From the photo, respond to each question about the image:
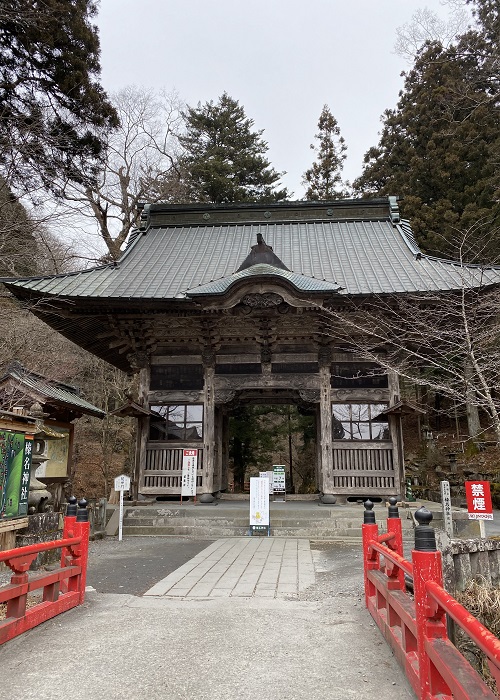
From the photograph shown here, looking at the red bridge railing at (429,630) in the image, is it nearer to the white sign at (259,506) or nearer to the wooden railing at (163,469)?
the white sign at (259,506)

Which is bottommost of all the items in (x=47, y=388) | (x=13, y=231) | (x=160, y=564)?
(x=160, y=564)

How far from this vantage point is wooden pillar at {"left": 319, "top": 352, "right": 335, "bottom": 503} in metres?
10.0

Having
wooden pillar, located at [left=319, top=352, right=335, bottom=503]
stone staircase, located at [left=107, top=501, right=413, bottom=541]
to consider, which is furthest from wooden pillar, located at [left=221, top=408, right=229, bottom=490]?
stone staircase, located at [left=107, top=501, right=413, bottom=541]

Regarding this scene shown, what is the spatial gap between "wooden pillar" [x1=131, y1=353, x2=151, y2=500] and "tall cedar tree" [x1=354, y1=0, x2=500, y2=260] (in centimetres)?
1202

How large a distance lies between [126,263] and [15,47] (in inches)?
199

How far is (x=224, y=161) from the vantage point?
86.0 ft

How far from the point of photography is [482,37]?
17.8 meters

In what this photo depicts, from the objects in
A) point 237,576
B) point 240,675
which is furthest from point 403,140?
point 240,675

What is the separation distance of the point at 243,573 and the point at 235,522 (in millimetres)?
3282

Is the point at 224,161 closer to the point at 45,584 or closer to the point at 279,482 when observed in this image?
the point at 279,482

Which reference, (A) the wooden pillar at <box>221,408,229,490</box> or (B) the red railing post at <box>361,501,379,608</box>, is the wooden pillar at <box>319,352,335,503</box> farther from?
(B) the red railing post at <box>361,501,379,608</box>

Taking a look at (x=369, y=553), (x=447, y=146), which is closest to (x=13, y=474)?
(x=369, y=553)

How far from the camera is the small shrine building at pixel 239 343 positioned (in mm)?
9852

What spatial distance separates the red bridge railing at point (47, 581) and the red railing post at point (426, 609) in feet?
9.33
